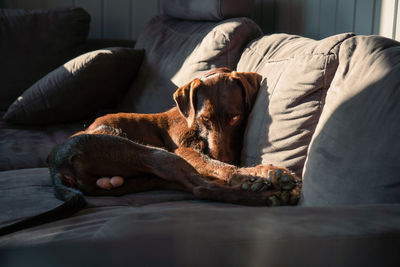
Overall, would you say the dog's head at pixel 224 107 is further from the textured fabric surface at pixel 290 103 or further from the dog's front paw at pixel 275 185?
the dog's front paw at pixel 275 185

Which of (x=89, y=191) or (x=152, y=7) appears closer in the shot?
(x=89, y=191)

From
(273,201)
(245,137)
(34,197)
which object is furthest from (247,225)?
(245,137)

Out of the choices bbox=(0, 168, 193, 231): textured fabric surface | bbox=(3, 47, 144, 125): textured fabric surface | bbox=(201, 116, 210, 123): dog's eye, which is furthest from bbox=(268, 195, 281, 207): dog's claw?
bbox=(3, 47, 144, 125): textured fabric surface

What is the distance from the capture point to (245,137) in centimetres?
207

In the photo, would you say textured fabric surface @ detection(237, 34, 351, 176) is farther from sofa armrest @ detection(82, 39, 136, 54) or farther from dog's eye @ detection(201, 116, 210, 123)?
sofa armrest @ detection(82, 39, 136, 54)

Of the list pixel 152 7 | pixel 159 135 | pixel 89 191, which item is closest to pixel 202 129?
pixel 159 135

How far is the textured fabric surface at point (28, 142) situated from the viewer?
2.44m

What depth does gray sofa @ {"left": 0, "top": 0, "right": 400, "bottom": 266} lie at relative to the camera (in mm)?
762

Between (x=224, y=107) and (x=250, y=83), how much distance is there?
15 centimetres

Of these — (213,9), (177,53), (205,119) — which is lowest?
(205,119)

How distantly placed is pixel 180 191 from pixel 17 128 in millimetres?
1677

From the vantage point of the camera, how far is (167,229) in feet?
2.61

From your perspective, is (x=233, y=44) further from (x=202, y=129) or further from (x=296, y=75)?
(x=296, y=75)

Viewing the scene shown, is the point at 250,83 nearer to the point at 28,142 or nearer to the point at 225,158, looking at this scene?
the point at 225,158
